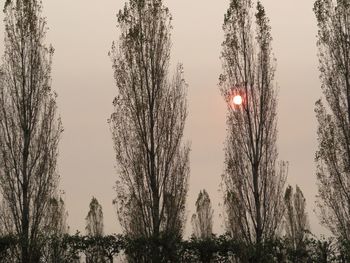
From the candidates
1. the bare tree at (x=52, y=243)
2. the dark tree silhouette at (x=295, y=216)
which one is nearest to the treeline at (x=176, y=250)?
the bare tree at (x=52, y=243)

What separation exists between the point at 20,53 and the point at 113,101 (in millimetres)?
3378

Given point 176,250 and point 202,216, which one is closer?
point 176,250

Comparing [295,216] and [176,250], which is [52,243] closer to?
[176,250]

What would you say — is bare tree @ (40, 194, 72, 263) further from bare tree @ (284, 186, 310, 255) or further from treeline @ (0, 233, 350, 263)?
bare tree @ (284, 186, 310, 255)

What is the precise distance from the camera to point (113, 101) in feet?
58.2

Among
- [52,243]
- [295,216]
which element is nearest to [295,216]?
[295,216]

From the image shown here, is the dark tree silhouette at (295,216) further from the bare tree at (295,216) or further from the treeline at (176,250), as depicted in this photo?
the treeline at (176,250)

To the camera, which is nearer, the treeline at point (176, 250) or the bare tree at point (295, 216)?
the treeline at point (176, 250)

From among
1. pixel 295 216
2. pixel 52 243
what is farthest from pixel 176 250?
pixel 295 216

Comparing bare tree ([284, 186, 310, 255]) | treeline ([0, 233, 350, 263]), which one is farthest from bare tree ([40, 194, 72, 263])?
bare tree ([284, 186, 310, 255])

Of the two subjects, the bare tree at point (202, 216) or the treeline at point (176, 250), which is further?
the bare tree at point (202, 216)

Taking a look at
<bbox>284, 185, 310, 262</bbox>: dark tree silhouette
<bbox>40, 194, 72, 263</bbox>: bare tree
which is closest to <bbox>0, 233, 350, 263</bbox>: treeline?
<bbox>40, 194, 72, 263</bbox>: bare tree

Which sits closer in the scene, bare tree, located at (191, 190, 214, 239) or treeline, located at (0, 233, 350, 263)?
treeline, located at (0, 233, 350, 263)

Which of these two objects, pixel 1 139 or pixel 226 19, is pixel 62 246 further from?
pixel 226 19
